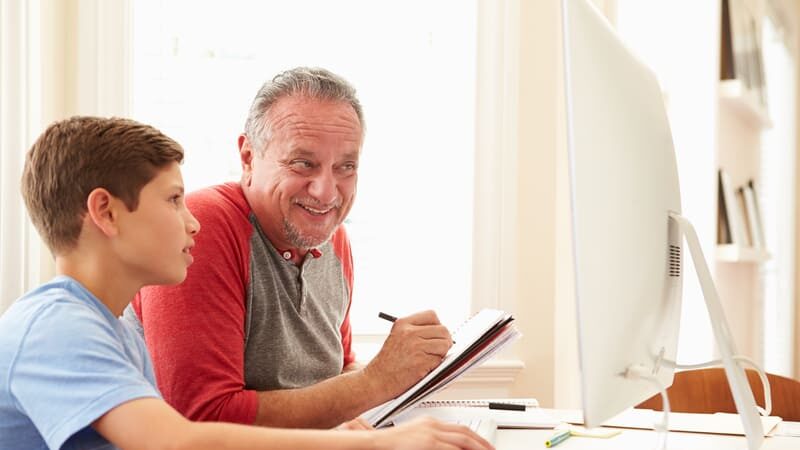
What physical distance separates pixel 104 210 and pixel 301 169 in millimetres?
487

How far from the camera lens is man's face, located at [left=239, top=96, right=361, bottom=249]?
1535 mm

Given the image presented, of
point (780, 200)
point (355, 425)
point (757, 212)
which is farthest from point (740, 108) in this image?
point (355, 425)

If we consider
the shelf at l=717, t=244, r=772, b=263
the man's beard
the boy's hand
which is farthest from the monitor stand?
the shelf at l=717, t=244, r=772, b=263

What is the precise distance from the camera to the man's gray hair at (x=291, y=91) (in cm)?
156

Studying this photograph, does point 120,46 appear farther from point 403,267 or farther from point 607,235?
point 607,235

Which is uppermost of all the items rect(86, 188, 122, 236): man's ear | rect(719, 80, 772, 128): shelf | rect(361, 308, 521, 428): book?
rect(719, 80, 772, 128): shelf

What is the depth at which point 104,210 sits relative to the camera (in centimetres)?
112

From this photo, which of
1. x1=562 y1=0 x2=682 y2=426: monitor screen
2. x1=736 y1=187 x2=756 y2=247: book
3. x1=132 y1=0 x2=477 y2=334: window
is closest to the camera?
x1=562 y1=0 x2=682 y2=426: monitor screen

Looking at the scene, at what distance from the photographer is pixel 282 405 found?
1395 mm

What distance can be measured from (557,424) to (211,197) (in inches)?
27.9

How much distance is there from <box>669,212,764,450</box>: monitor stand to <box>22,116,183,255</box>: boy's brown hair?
733 mm

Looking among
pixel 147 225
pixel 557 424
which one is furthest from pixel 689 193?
pixel 147 225

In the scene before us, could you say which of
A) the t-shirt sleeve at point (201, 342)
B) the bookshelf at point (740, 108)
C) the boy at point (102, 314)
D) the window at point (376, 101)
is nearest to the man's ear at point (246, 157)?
the t-shirt sleeve at point (201, 342)

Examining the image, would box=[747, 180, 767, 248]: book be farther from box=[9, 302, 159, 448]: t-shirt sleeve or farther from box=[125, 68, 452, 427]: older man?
box=[9, 302, 159, 448]: t-shirt sleeve
